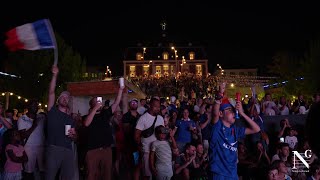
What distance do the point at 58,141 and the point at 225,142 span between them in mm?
3032

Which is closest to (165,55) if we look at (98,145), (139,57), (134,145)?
(139,57)

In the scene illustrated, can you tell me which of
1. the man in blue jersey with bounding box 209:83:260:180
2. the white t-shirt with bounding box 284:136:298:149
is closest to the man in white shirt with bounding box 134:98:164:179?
the man in blue jersey with bounding box 209:83:260:180

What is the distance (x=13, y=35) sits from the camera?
9133mm

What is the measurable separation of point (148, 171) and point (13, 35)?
371 centimetres

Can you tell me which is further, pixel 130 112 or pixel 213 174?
pixel 130 112

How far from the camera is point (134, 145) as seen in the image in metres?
11.4

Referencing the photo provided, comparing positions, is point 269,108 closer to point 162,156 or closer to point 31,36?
point 162,156

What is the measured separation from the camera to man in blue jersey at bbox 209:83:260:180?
696 cm

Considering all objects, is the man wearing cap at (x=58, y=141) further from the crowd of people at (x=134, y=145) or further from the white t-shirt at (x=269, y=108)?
the white t-shirt at (x=269, y=108)

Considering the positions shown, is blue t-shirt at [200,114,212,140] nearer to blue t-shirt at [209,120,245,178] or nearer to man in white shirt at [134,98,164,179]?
man in white shirt at [134,98,164,179]

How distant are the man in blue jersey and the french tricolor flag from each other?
3.76m

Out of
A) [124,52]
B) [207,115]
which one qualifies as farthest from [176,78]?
[124,52]

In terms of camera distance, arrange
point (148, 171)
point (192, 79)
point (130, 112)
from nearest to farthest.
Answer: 1. point (148, 171)
2. point (130, 112)
3. point (192, 79)

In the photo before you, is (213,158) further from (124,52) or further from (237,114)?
(124,52)
